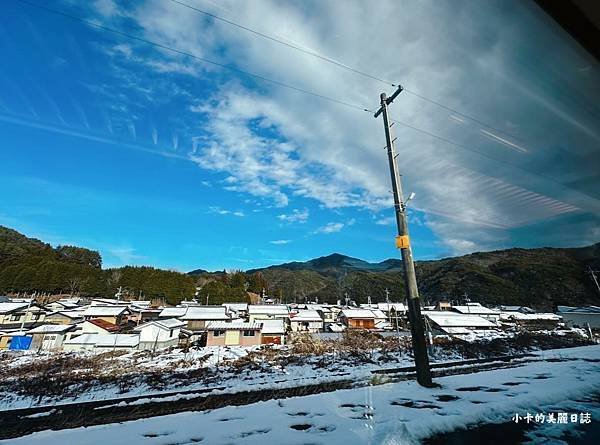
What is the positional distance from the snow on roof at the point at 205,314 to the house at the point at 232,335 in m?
7.87

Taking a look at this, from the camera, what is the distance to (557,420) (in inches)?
92.6

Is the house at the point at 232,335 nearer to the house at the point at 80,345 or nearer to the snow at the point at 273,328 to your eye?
the snow at the point at 273,328

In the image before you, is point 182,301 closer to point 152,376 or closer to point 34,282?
point 34,282

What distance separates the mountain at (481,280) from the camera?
180 inches

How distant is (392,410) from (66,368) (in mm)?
17008

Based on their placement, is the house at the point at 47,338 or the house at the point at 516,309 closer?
the house at the point at 47,338

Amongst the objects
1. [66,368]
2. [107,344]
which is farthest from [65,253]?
[66,368]

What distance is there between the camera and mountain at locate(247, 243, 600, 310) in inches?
180

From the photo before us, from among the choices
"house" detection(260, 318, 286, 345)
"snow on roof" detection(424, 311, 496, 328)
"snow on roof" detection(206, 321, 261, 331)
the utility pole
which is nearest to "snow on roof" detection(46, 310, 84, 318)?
"snow on roof" detection(206, 321, 261, 331)

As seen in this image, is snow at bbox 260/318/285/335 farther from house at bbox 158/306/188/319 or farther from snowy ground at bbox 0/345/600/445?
snowy ground at bbox 0/345/600/445

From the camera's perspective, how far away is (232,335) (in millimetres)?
20375

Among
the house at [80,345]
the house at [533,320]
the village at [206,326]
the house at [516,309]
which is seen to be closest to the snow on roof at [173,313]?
the village at [206,326]

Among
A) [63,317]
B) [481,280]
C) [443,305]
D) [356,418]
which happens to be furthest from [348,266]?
[356,418]

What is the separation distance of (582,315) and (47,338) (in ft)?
144
